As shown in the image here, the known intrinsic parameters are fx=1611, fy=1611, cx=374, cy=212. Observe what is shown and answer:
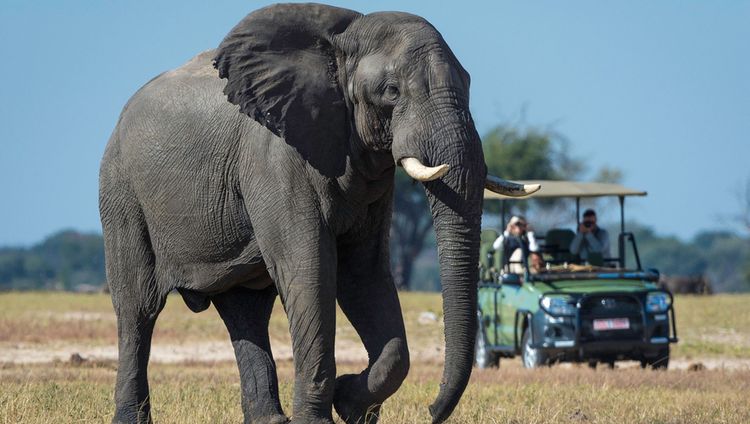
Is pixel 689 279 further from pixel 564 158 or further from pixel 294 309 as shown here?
pixel 294 309

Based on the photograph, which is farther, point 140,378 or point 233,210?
point 140,378

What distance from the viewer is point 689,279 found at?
4603 centimetres

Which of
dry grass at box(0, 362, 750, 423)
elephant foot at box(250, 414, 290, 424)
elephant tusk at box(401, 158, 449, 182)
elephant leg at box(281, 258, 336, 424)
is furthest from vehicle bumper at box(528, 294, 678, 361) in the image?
elephant tusk at box(401, 158, 449, 182)

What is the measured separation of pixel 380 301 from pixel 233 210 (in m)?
1.11

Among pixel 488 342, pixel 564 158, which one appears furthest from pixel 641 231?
pixel 488 342

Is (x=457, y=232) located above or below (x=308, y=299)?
above

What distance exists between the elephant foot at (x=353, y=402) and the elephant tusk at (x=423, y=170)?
1804 millimetres

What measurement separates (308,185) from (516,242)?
34.6 feet

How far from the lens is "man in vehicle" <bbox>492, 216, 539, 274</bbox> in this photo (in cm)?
1981

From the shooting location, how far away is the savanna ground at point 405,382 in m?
12.0

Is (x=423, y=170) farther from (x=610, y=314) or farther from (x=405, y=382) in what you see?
(x=610, y=314)

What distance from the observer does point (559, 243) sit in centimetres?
2070

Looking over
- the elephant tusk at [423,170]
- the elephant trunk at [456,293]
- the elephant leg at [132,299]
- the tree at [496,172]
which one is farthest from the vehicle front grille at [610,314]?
the tree at [496,172]

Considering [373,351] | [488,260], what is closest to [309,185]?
[373,351]
